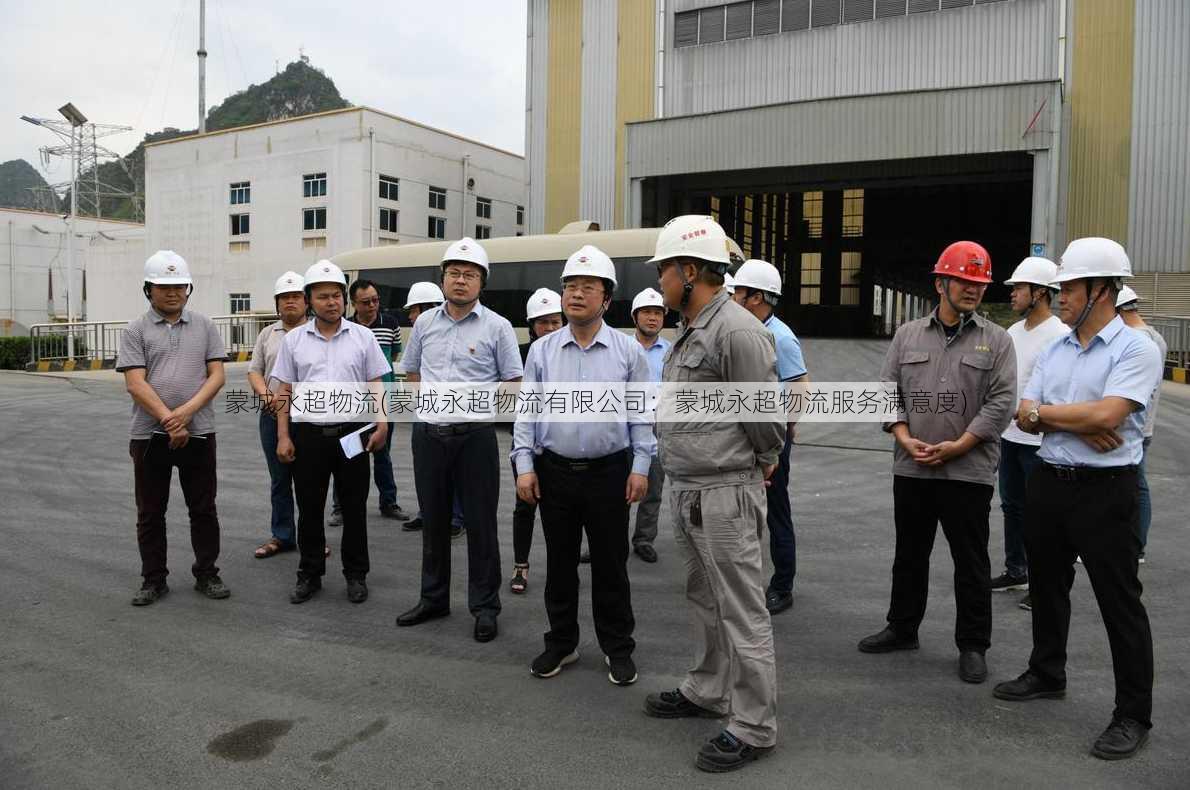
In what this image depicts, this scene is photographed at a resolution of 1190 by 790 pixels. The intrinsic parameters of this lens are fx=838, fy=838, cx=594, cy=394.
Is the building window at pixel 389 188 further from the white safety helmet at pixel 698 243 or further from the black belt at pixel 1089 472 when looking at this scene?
the black belt at pixel 1089 472

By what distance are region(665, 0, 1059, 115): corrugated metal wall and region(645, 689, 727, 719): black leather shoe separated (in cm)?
1952

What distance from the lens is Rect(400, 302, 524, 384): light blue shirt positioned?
471 centimetres

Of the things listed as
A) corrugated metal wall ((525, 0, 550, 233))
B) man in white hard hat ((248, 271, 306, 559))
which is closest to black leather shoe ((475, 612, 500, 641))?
man in white hard hat ((248, 271, 306, 559))

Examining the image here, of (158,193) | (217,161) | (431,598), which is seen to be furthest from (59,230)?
(431,598)

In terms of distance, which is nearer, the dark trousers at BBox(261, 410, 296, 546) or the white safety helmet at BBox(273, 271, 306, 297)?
the dark trousers at BBox(261, 410, 296, 546)

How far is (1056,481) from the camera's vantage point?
3.59m

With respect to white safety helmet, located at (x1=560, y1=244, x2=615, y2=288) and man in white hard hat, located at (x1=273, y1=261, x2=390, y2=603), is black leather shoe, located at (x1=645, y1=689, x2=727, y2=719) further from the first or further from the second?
man in white hard hat, located at (x1=273, y1=261, x2=390, y2=603)

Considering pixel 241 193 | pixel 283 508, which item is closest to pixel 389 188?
pixel 241 193

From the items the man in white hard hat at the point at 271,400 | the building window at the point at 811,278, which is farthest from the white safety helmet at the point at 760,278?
the building window at the point at 811,278

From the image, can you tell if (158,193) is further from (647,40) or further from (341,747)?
(341,747)

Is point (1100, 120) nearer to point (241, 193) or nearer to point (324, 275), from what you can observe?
point (324, 275)

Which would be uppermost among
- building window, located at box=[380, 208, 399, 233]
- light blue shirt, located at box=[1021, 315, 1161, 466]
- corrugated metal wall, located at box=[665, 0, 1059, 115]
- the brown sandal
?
corrugated metal wall, located at box=[665, 0, 1059, 115]

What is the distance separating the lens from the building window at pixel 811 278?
33.7 m

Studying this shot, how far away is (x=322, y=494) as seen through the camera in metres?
5.31
